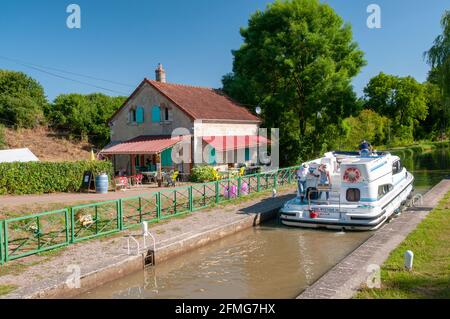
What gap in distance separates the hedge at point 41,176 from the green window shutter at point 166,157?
478cm

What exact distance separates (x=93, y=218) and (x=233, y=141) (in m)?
13.4

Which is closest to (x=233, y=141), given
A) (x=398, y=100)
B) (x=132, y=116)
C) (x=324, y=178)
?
(x=132, y=116)

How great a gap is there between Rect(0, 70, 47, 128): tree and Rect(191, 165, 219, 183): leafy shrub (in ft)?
81.1

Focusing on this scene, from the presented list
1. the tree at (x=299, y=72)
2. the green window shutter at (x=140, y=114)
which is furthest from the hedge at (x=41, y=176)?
the tree at (x=299, y=72)

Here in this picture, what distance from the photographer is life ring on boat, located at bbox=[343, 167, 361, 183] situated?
535 inches

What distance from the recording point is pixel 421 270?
8.09 meters

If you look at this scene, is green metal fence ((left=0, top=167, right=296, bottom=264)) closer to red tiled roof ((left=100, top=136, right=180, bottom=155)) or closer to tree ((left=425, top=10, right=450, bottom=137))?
red tiled roof ((left=100, top=136, right=180, bottom=155))

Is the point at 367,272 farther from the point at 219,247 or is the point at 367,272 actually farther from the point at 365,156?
the point at 365,156

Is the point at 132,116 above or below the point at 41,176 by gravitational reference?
above

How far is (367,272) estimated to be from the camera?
8.22 m

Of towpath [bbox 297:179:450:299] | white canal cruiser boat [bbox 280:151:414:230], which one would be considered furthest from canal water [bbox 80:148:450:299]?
towpath [bbox 297:179:450:299]

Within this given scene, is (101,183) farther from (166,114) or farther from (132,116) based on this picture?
(132,116)

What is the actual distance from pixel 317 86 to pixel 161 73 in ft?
35.8

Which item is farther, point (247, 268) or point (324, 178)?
point (324, 178)
